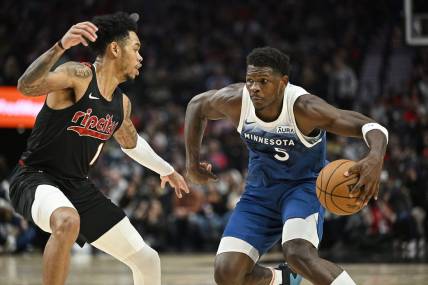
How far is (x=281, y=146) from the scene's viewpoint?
17.8ft

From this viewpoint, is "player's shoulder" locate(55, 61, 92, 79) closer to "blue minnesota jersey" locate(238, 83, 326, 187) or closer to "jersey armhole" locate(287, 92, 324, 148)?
"blue minnesota jersey" locate(238, 83, 326, 187)

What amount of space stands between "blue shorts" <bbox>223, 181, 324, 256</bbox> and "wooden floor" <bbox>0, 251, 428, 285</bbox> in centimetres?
298

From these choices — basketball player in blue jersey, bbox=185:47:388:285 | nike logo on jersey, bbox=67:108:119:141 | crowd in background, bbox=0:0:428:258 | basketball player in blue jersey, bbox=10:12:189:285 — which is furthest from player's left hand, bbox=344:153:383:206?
crowd in background, bbox=0:0:428:258

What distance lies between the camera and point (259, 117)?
549 cm

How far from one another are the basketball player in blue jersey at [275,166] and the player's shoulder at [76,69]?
1010 millimetres

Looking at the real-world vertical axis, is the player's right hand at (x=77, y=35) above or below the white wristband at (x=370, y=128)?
above

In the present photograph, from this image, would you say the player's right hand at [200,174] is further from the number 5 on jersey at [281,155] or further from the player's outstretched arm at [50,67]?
the player's outstretched arm at [50,67]

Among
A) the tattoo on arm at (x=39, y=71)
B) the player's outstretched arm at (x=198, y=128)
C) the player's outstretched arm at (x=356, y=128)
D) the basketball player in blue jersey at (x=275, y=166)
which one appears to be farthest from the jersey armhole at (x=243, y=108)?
the tattoo on arm at (x=39, y=71)

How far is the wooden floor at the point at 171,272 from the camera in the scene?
28.5 ft

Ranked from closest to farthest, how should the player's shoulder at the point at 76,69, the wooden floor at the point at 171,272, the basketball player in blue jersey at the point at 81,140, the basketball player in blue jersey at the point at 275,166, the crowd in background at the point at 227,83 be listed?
the basketball player in blue jersey at the point at 81,140 < the player's shoulder at the point at 76,69 < the basketball player in blue jersey at the point at 275,166 < the wooden floor at the point at 171,272 < the crowd in background at the point at 227,83

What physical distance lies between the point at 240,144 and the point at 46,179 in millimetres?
10367

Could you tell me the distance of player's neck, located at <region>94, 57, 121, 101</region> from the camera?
213 inches

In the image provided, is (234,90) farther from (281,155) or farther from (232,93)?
Result: (281,155)

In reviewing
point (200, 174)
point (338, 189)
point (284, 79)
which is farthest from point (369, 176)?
point (200, 174)
